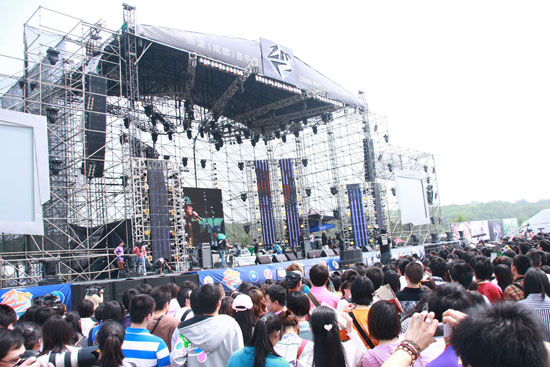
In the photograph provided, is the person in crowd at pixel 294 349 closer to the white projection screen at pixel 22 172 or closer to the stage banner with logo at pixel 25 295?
the stage banner with logo at pixel 25 295

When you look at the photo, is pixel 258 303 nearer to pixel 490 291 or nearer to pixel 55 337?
pixel 55 337

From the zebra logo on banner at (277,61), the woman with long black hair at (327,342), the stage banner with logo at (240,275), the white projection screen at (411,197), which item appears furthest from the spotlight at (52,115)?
the white projection screen at (411,197)

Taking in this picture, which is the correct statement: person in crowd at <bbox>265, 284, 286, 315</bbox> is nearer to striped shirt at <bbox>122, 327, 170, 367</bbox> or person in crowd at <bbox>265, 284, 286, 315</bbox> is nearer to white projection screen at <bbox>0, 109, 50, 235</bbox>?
striped shirt at <bbox>122, 327, 170, 367</bbox>

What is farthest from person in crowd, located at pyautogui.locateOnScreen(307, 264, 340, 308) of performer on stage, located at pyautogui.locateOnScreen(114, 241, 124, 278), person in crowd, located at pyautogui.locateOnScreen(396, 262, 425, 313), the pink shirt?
performer on stage, located at pyautogui.locateOnScreen(114, 241, 124, 278)

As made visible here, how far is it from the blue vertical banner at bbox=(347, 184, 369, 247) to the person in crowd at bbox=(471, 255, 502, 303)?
18.9 m

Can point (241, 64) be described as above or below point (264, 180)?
above

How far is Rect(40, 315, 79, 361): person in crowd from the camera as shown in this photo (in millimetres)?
3096

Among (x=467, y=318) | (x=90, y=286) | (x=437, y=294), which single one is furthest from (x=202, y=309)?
(x=90, y=286)

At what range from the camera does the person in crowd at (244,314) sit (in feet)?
10.9

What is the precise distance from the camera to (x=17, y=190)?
1105cm

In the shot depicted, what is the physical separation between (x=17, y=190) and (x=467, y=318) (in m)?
12.1

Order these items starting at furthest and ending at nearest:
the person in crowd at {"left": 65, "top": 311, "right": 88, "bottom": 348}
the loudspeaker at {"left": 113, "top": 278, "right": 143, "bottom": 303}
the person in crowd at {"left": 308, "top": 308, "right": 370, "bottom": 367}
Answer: the loudspeaker at {"left": 113, "top": 278, "right": 143, "bottom": 303} → the person in crowd at {"left": 65, "top": 311, "right": 88, "bottom": 348} → the person in crowd at {"left": 308, "top": 308, "right": 370, "bottom": 367}

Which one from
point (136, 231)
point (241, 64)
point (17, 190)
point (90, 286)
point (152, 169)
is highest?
point (241, 64)

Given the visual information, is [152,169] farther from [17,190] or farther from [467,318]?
[467,318]
